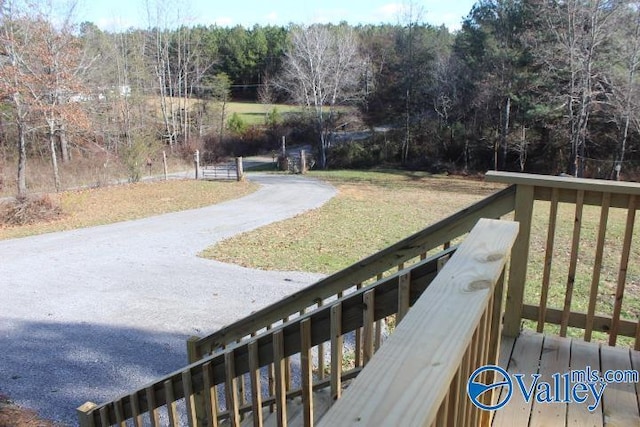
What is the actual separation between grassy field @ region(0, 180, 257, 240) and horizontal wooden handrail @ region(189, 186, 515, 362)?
1188cm

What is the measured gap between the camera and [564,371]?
2.34 meters

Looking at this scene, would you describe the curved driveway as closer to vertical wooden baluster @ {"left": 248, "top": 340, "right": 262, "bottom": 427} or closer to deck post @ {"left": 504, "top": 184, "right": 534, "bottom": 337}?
vertical wooden baluster @ {"left": 248, "top": 340, "right": 262, "bottom": 427}

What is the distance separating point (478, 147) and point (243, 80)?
28.2 metres

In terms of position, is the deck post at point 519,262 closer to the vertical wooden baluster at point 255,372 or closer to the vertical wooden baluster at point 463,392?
the vertical wooden baluster at point 255,372

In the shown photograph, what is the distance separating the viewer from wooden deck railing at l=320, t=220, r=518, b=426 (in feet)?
2.37

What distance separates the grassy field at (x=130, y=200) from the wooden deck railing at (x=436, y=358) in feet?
43.8

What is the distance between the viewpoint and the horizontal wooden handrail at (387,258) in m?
2.51

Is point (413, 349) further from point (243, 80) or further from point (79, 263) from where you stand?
point (243, 80)

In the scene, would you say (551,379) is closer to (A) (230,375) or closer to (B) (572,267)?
(B) (572,267)

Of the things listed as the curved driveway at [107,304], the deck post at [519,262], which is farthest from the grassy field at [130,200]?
the deck post at [519,262]

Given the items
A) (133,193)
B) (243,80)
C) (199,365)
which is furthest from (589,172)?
(243,80)

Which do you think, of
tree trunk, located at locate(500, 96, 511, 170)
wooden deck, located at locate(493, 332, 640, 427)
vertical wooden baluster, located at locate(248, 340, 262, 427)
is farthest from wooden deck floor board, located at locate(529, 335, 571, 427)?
tree trunk, located at locate(500, 96, 511, 170)

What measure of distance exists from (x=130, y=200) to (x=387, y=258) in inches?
659

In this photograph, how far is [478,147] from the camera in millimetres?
26656
